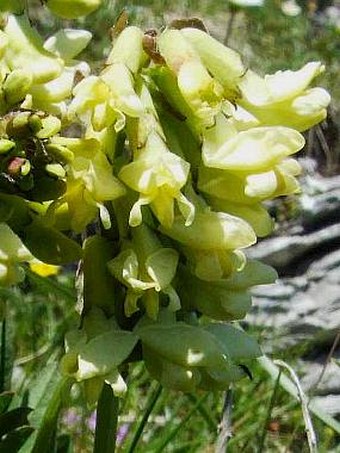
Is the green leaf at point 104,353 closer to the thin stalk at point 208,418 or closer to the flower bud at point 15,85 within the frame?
the flower bud at point 15,85

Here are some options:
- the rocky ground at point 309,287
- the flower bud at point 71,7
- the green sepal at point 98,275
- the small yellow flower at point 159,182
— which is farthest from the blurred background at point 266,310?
the flower bud at point 71,7

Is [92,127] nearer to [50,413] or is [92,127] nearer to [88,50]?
[50,413]

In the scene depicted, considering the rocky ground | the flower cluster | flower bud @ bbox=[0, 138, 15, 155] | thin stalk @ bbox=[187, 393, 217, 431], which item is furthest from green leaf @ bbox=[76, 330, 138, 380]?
the rocky ground

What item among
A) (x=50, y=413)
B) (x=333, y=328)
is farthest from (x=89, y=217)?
(x=333, y=328)

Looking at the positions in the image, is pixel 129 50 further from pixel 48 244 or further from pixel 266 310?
pixel 266 310

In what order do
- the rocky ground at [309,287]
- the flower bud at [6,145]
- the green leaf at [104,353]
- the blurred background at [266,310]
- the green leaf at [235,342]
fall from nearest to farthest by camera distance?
the flower bud at [6,145] → the green leaf at [104,353] → the green leaf at [235,342] → the blurred background at [266,310] → the rocky ground at [309,287]

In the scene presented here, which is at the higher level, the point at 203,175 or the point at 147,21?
the point at 203,175
